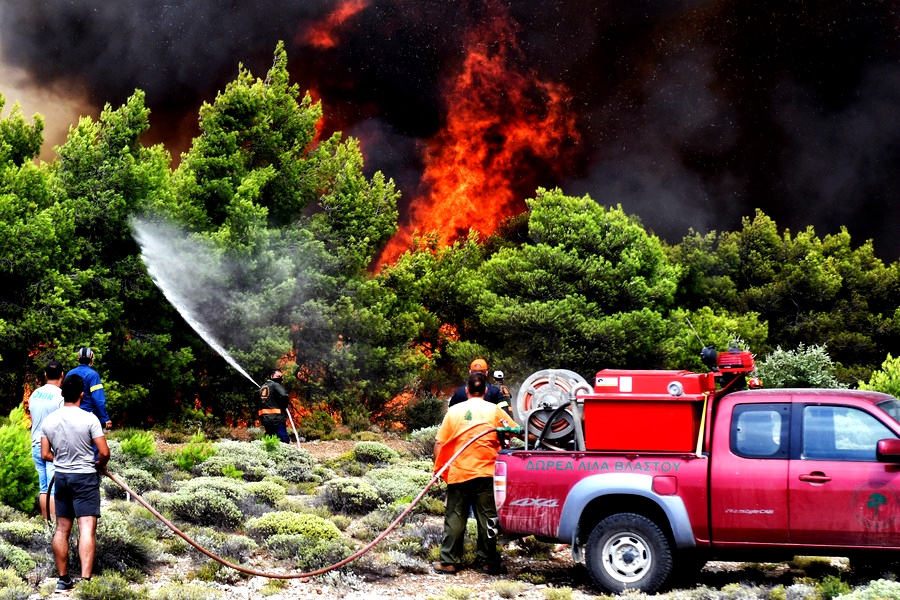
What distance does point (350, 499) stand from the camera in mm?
12414

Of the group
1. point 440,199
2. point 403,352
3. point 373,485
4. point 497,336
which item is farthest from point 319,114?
point 440,199

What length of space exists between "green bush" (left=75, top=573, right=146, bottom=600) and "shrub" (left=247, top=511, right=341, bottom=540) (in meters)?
2.57

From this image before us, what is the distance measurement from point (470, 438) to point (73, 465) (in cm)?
376

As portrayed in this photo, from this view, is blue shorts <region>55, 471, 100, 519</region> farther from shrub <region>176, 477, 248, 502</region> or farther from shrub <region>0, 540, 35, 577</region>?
shrub <region>176, 477, 248, 502</region>

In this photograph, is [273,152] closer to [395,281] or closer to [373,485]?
[395,281]

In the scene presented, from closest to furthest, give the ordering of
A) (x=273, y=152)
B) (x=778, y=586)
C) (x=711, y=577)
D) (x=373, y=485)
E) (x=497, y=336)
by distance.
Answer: (x=778, y=586), (x=711, y=577), (x=373, y=485), (x=273, y=152), (x=497, y=336)

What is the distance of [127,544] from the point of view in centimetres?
854

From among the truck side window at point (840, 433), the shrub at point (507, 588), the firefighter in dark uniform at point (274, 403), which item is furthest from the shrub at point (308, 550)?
the firefighter in dark uniform at point (274, 403)

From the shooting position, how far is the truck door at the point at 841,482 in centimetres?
677

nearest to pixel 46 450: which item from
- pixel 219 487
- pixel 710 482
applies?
pixel 219 487

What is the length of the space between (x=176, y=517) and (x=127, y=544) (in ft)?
7.55

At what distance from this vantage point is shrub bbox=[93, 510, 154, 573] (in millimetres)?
8320

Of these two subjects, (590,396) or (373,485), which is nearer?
(590,396)

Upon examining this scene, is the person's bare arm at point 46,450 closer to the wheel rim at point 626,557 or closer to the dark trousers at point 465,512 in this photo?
the dark trousers at point 465,512
